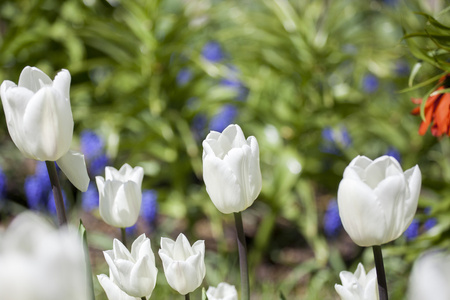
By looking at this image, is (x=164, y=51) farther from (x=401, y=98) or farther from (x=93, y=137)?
(x=401, y=98)

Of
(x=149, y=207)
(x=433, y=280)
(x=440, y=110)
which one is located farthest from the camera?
(x=149, y=207)

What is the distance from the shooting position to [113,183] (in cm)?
52

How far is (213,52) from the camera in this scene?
263 cm

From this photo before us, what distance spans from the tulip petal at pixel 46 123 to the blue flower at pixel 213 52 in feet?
7.02

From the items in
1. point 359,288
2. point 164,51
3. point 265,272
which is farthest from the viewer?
point 265,272

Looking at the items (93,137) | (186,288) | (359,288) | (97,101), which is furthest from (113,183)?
(97,101)

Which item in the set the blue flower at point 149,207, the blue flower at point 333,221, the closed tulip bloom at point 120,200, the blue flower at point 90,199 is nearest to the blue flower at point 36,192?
the blue flower at point 90,199

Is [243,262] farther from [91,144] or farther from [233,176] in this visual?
[91,144]

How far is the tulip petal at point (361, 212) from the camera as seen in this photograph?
1.32 feet

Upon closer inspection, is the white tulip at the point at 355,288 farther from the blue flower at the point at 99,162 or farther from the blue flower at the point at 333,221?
the blue flower at the point at 99,162

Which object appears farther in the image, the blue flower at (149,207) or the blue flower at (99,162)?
the blue flower at (99,162)

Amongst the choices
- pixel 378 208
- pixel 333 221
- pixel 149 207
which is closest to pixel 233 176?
pixel 378 208

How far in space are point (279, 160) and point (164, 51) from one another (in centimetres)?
50

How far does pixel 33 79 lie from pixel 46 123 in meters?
0.07
